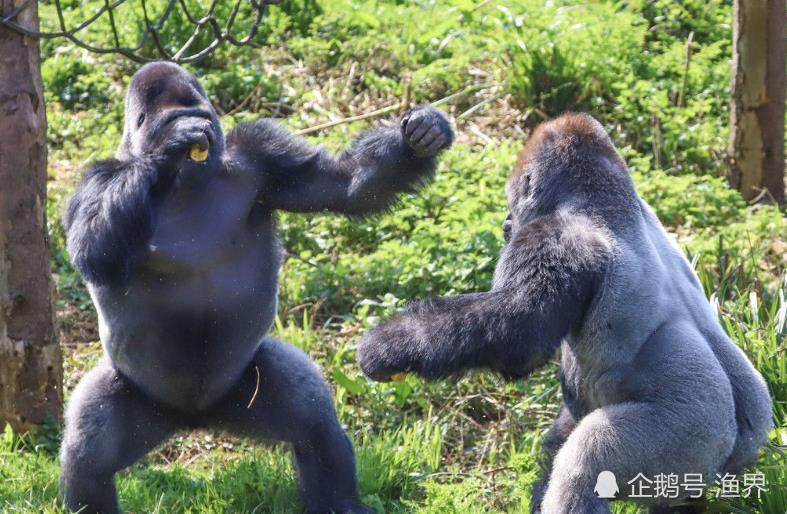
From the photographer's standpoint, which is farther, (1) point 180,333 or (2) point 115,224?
(1) point 180,333

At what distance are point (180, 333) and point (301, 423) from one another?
0.51 metres

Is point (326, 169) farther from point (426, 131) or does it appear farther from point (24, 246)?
point (24, 246)

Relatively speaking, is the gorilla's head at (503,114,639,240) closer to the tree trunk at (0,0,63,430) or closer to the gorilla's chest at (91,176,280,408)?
the gorilla's chest at (91,176,280,408)

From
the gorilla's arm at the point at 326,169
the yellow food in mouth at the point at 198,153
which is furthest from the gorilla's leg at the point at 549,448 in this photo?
the yellow food in mouth at the point at 198,153

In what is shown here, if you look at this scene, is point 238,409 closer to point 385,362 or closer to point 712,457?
point 385,362

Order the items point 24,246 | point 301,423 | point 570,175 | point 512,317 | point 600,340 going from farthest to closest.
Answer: point 24,246
point 301,423
point 570,175
point 600,340
point 512,317

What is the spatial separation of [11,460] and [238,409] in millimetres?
976

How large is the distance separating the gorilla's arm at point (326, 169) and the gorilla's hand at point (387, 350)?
597 mm

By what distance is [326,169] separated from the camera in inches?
154

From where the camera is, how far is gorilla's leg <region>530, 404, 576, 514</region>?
3676 mm

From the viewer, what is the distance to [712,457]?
3238 millimetres

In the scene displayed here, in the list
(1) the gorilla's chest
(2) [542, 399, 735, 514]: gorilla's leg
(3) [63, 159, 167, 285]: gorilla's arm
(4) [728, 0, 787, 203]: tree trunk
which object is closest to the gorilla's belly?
(1) the gorilla's chest

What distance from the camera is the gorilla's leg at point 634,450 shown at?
3170 millimetres

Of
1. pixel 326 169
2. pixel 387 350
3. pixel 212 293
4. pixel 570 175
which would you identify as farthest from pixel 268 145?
pixel 570 175
